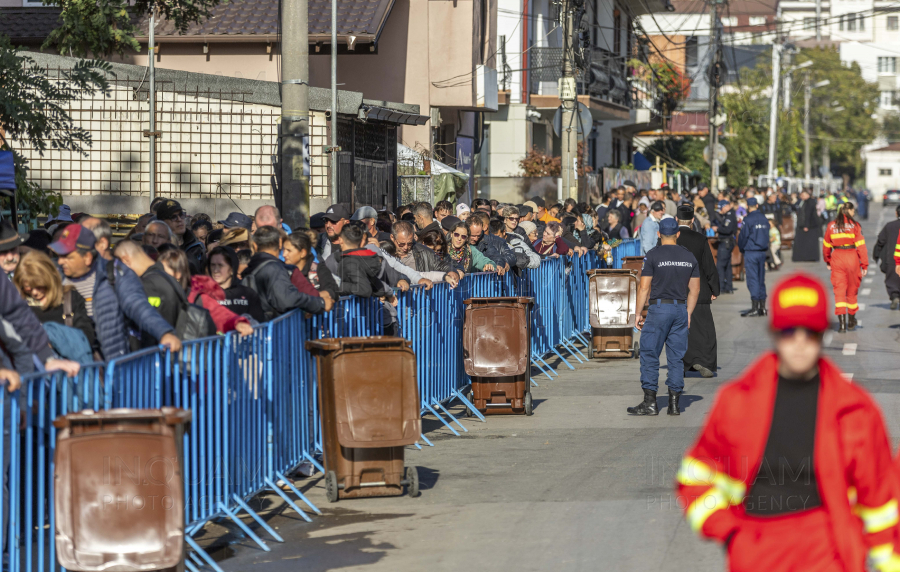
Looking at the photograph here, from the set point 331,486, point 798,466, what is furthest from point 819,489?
point 331,486

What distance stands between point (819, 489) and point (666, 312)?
283 inches

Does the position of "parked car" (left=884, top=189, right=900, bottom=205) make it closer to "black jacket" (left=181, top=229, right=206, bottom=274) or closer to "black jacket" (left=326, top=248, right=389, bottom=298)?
"black jacket" (left=181, top=229, right=206, bottom=274)

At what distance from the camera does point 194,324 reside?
277 inches

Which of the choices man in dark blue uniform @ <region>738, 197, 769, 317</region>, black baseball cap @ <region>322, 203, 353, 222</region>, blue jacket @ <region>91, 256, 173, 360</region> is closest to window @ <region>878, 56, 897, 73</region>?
man in dark blue uniform @ <region>738, 197, 769, 317</region>

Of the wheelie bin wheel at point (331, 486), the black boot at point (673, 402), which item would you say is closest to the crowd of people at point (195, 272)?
the wheelie bin wheel at point (331, 486)

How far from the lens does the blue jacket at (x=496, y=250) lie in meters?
12.5

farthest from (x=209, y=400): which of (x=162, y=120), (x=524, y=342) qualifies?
(x=162, y=120)

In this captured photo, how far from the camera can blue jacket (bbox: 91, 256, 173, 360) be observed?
21.1 feet

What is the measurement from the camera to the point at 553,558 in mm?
6387

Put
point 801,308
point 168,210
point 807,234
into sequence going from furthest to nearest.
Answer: point 807,234
point 168,210
point 801,308

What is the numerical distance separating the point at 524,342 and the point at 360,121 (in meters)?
8.00

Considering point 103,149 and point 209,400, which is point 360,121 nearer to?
point 103,149

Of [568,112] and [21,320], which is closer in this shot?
[21,320]

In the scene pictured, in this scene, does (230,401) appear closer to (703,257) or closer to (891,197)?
(703,257)
